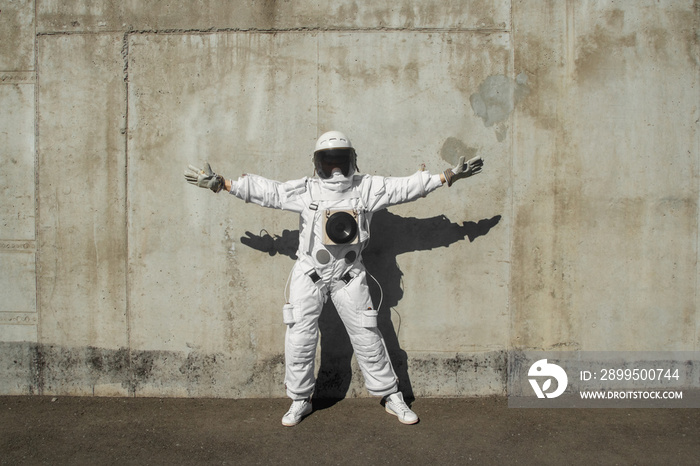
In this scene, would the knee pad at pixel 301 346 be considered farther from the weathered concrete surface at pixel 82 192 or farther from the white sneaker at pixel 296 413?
the weathered concrete surface at pixel 82 192

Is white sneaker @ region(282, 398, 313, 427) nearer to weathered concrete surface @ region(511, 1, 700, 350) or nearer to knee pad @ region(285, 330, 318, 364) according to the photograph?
knee pad @ region(285, 330, 318, 364)

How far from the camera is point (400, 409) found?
12.6 feet

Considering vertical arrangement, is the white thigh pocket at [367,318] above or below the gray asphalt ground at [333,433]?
above

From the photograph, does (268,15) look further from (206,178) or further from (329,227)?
(329,227)

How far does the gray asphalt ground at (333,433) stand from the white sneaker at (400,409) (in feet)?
0.22

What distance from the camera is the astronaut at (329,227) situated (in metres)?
3.61

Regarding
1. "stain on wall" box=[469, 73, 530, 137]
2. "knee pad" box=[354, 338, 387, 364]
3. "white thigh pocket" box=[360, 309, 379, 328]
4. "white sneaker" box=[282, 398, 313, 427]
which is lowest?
"white sneaker" box=[282, 398, 313, 427]

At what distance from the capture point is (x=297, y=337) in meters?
3.68

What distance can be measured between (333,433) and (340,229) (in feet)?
4.81

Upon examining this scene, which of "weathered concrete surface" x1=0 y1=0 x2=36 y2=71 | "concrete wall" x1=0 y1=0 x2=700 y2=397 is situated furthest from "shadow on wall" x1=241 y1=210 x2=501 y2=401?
"weathered concrete surface" x1=0 y1=0 x2=36 y2=71

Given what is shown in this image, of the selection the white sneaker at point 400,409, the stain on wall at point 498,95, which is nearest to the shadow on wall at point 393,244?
the white sneaker at point 400,409

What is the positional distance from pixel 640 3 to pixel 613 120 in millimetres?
945

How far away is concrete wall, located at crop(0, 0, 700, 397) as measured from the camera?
161 inches

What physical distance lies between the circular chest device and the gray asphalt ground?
54.9 inches
